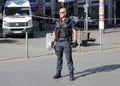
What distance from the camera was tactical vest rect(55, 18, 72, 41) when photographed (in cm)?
1097

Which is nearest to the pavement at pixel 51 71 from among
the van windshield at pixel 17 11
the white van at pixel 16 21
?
the white van at pixel 16 21

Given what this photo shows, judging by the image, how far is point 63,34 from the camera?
10977mm

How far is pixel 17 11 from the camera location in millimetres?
30109

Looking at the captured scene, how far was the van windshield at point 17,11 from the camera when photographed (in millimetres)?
29906

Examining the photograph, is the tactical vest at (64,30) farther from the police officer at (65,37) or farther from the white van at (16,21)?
the white van at (16,21)

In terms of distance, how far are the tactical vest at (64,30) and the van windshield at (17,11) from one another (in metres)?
19.0

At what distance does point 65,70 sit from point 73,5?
71231 mm

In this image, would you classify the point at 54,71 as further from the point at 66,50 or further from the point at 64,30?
the point at 64,30

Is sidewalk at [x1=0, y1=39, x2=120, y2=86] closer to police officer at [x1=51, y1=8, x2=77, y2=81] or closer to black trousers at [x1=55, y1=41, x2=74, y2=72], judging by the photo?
black trousers at [x1=55, y1=41, x2=74, y2=72]

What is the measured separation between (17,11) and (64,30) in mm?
19501

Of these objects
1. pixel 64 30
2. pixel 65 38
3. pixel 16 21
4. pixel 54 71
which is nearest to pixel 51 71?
pixel 54 71

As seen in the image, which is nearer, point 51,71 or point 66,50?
point 66,50

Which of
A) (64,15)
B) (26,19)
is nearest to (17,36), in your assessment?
(26,19)

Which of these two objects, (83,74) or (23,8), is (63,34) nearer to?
(83,74)
